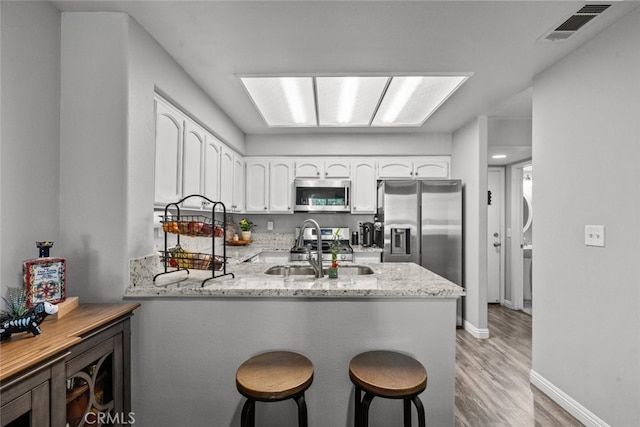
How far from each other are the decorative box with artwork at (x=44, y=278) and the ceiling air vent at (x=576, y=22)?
9.63 ft

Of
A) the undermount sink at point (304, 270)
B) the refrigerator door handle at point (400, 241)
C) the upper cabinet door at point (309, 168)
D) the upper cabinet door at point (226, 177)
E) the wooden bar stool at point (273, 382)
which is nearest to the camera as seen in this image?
the wooden bar stool at point (273, 382)

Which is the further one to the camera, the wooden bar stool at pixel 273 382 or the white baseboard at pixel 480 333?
the white baseboard at pixel 480 333

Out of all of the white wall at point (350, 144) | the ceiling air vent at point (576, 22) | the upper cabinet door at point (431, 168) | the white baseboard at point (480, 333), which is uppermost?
the ceiling air vent at point (576, 22)

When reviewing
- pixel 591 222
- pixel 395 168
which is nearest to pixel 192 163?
pixel 395 168

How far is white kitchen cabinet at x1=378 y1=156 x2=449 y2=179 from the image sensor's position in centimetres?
405

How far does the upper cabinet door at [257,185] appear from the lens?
13.5 feet

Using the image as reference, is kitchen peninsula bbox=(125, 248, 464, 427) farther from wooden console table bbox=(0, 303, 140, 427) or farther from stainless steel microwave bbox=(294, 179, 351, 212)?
stainless steel microwave bbox=(294, 179, 351, 212)

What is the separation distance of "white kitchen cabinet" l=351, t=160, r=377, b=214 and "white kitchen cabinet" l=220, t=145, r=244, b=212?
152cm

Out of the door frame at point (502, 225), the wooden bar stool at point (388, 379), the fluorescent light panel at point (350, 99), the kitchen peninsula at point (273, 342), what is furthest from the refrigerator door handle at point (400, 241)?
the wooden bar stool at point (388, 379)

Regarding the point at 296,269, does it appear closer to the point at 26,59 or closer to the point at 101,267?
the point at 101,267

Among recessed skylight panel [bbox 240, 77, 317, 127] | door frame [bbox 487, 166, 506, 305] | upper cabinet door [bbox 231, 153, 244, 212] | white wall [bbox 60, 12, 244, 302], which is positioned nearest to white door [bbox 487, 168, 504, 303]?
door frame [bbox 487, 166, 506, 305]

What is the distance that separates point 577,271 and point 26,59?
335 cm

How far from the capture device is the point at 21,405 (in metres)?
0.97

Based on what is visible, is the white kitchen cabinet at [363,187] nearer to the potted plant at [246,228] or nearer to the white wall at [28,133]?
the potted plant at [246,228]
